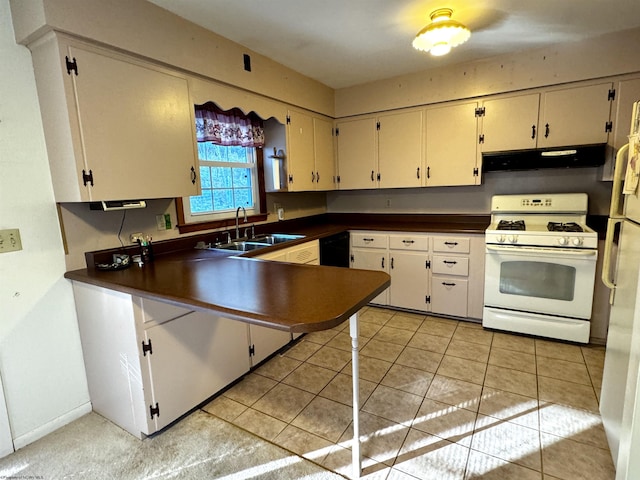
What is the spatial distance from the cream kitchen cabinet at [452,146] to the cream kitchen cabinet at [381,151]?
0.36ft

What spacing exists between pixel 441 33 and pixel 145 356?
259cm

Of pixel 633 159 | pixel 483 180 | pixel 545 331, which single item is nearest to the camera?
pixel 633 159

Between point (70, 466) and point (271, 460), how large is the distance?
100 centimetres

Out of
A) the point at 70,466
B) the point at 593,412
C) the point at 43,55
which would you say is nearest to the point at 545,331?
the point at 593,412

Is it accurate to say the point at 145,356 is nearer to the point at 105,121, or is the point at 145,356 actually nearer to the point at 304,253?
the point at 105,121

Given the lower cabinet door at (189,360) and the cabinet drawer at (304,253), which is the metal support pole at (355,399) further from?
the cabinet drawer at (304,253)

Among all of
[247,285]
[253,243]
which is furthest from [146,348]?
[253,243]

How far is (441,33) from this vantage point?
2.19 meters

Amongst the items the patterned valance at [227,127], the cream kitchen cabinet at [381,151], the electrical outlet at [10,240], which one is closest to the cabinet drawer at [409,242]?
the cream kitchen cabinet at [381,151]

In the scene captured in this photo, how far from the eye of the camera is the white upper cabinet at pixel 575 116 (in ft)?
9.03

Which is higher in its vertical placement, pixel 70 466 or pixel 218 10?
pixel 218 10

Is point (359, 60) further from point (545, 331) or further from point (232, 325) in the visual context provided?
point (545, 331)

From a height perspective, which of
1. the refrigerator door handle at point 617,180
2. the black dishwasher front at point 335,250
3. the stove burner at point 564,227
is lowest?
the black dishwasher front at point 335,250

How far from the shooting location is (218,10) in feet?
6.79
